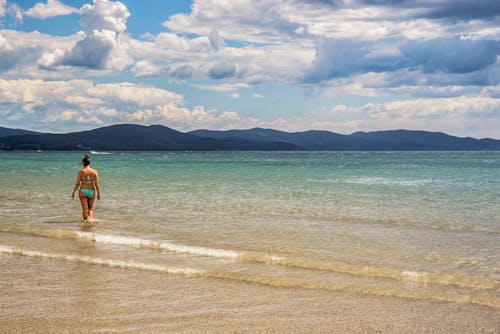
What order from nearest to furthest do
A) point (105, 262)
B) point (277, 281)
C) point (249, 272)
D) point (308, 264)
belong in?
point (277, 281), point (249, 272), point (105, 262), point (308, 264)

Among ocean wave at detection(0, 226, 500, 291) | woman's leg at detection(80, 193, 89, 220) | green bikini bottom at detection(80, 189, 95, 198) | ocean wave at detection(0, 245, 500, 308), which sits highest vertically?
green bikini bottom at detection(80, 189, 95, 198)

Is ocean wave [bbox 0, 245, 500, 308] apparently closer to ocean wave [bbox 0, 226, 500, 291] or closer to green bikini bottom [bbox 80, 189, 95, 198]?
ocean wave [bbox 0, 226, 500, 291]

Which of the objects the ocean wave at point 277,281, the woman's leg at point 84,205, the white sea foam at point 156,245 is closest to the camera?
the ocean wave at point 277,281

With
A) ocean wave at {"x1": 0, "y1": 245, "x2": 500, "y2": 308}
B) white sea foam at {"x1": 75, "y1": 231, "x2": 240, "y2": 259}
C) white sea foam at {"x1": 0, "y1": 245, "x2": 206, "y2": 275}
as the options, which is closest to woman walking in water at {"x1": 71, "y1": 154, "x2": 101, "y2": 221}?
white sea foam at {"x1": 75, "y1": 231, "x2": 240, "y2": 259}

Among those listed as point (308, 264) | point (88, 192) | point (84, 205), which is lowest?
point (308, 264)

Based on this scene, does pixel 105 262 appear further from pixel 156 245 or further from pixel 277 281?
pixel 277 281

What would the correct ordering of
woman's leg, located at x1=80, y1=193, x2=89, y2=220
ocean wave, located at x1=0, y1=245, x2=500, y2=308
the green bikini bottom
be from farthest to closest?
woman's leg, located at x1=80, y1=193, x2=89, y2=220, the green bikini bottom, ocean wave, located at x1=0, y1=245, x2=500, y2=308

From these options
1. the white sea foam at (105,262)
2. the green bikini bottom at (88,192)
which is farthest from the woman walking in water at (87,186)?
the white sea foam at (105,262)

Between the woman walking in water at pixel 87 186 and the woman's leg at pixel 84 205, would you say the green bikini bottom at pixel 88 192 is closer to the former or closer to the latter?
the woman walking in water at pixel 87 186

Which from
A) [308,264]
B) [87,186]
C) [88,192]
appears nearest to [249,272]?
[308,264]

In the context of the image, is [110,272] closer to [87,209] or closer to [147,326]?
[147,326]

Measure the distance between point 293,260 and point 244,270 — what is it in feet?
4.89

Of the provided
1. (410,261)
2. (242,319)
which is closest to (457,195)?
(410,261)

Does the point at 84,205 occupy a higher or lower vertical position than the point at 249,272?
higher
